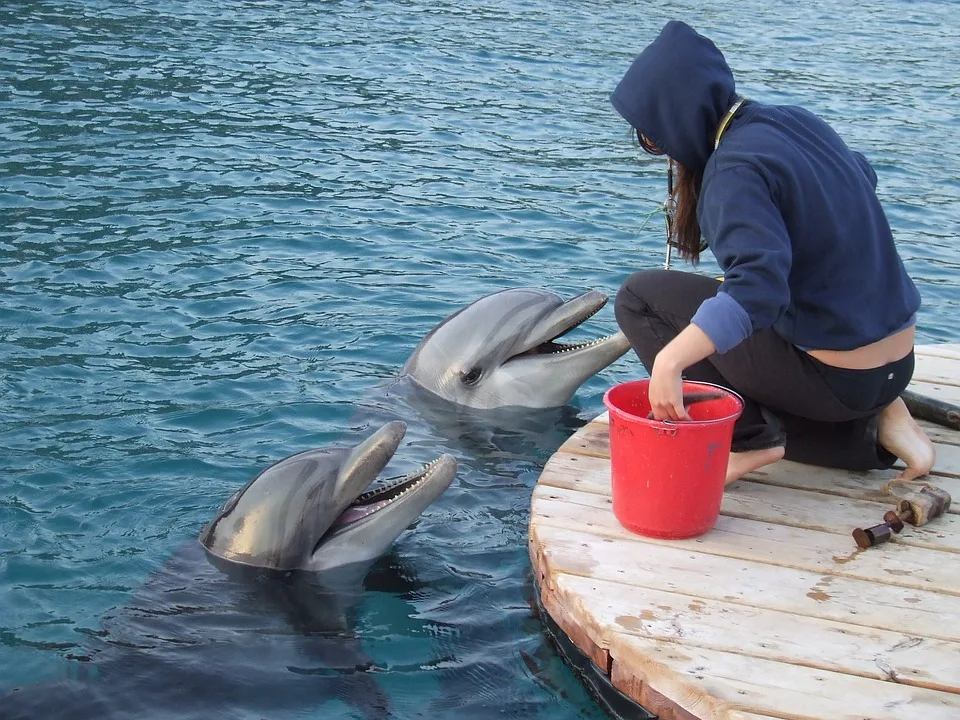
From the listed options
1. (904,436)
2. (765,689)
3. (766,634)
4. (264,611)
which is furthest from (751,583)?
(264,611)

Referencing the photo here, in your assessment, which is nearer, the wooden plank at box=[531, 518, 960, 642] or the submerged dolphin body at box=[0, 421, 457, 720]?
the wooden plank at box=[531, 518, 960, 642]

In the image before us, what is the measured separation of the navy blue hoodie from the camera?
355cm

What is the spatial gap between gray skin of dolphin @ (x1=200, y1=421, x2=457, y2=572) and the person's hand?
1338mm

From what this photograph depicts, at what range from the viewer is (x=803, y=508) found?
14.6 feet

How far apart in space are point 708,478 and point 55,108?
402 inches

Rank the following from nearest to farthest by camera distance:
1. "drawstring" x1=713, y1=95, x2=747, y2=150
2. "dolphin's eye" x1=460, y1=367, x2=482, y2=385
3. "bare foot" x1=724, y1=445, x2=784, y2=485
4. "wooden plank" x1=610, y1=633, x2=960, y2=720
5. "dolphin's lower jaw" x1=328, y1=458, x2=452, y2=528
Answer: "wooden plank" x1=610, y1=633, x2=960, y2=720, "drawstring" x1=713, y1=95, x2=747, y2=150, "bare foot" x1=724, y1=445, x2=784, y2=485, "dolphin's lower jaw" x1=328, y1=458, x2=452, y2=528, "dolphin's eye" x1=460, y1=367, x2=482, y2=385

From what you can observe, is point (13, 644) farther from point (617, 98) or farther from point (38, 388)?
point (617, 98)

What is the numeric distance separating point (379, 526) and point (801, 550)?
169 centimetres

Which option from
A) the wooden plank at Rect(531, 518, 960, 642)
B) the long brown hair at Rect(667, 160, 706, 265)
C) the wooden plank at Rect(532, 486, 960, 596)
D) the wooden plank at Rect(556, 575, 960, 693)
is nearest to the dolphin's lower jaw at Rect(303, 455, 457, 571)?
the wooden plank at Rect(532, 486, 960, 596)

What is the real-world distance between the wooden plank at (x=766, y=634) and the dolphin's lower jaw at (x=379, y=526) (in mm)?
1104

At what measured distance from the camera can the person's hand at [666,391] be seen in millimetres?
3637

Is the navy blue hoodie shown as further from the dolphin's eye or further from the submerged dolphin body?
the dolphin's eye

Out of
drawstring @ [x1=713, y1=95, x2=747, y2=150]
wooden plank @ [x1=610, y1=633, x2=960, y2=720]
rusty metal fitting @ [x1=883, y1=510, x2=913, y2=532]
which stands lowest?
wooden plank @ [x1=610, y1=633, x2=960, y2=720]

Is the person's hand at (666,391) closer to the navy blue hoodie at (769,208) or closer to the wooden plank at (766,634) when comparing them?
the navy blue hoodie at (769,208)
